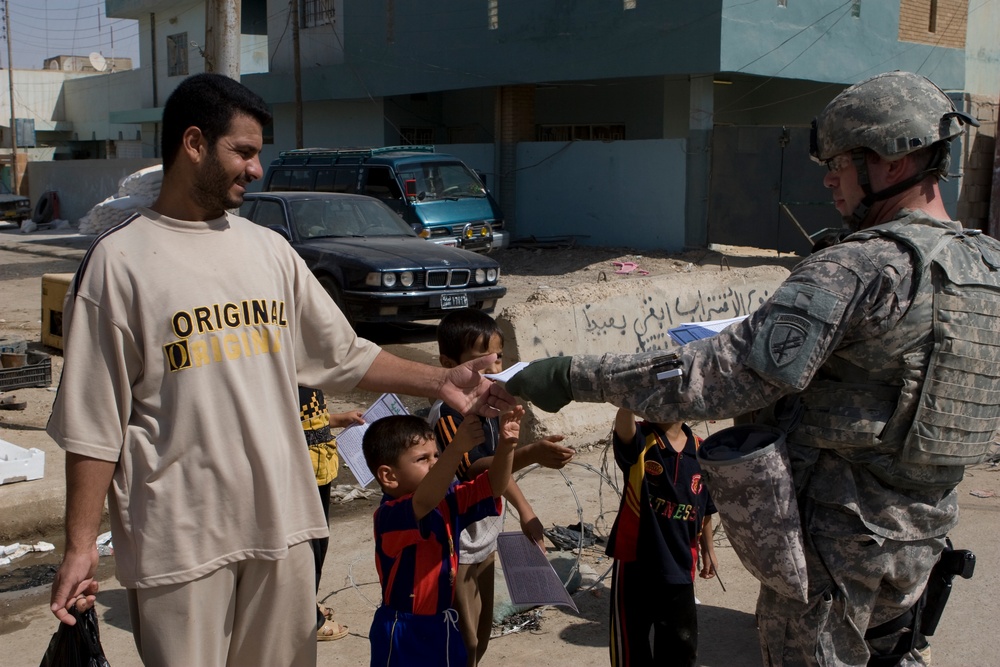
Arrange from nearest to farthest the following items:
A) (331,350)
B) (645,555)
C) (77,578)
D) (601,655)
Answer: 1. (77,578)
2. (331,350)
3. (645,555)
4. (601,655)

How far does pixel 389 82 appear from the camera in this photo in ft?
78.8

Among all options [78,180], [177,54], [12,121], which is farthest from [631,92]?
[12,121]

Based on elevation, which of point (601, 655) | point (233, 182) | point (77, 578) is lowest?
point (601, 655)

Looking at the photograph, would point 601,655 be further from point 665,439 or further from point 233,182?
point 233,182

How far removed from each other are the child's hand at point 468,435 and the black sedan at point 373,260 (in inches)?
296

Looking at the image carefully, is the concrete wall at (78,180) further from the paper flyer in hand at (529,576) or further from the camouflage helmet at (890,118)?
the camouflage helmet at (890,118)

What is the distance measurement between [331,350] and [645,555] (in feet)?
4.52

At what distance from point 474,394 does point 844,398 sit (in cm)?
104

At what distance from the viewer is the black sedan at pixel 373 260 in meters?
10.3

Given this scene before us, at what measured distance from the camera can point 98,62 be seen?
49875 mm

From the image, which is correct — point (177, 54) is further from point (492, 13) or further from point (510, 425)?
point (510, 425)

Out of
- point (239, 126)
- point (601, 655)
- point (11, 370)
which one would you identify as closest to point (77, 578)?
point (239, 126)

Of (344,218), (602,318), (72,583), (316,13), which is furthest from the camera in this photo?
(316,13)

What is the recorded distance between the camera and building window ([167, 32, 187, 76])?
33.4 metres
